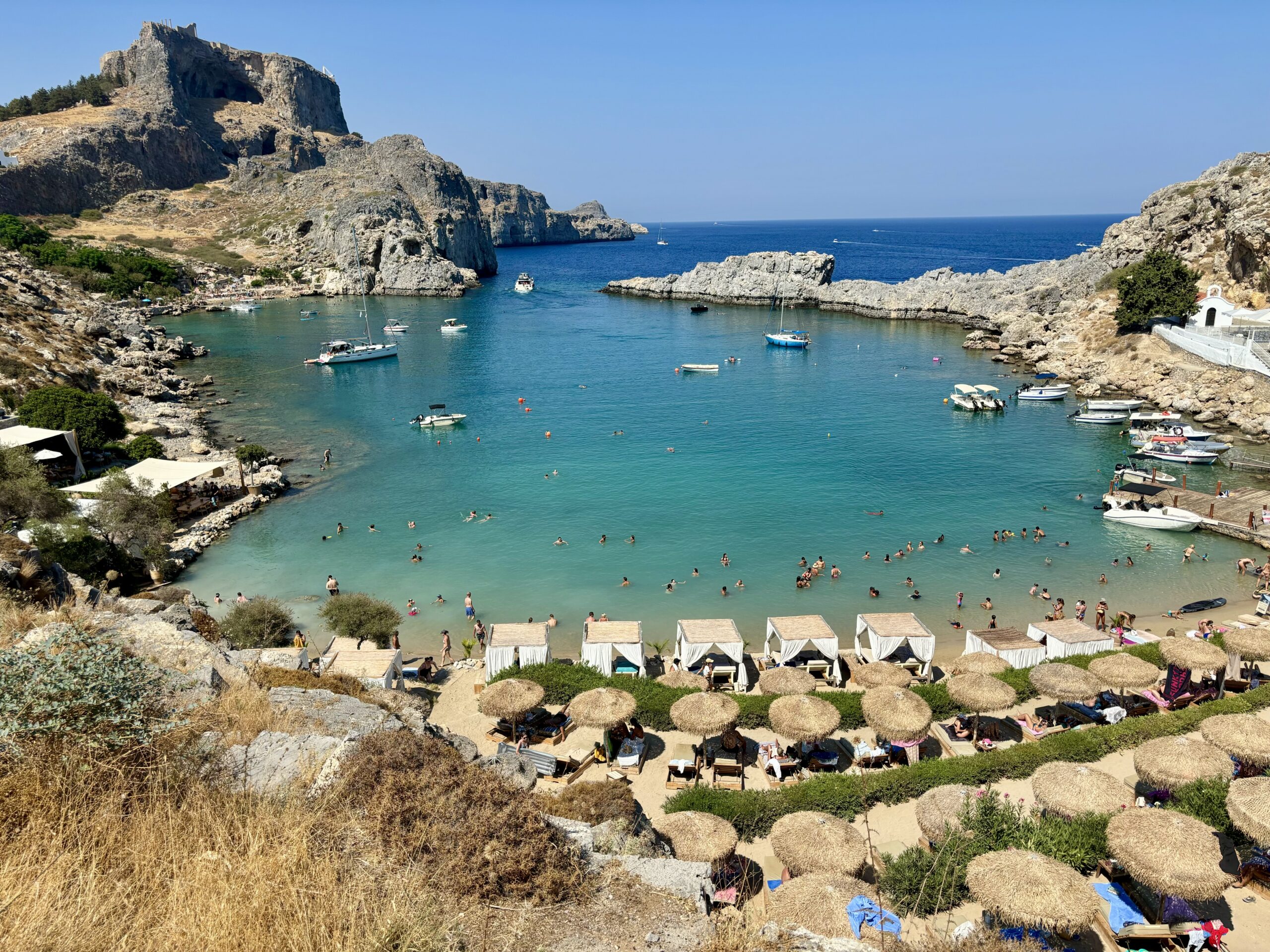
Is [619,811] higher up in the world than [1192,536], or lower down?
higher up

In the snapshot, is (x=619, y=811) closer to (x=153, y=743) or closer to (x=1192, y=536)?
(x=153, y=743)

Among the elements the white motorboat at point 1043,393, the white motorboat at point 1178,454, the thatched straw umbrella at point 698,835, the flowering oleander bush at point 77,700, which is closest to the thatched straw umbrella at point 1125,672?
the thatched straw umbrella at point 698,835

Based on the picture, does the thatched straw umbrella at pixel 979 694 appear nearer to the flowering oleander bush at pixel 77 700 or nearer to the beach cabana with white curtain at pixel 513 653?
the beach cabana with white curtain at pixel 513 653

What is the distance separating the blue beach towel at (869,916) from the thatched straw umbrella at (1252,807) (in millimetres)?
6183

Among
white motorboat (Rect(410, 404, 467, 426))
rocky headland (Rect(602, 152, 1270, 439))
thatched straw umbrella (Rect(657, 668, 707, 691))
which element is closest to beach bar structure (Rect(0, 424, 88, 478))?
white motorboat (Rect(410, 404, 467, 426))

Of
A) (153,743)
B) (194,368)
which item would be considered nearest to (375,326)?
(194,368)

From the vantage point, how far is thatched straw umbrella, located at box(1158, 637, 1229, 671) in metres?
17.5

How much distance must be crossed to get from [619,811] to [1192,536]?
102ft

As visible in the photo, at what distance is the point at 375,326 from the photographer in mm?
86812

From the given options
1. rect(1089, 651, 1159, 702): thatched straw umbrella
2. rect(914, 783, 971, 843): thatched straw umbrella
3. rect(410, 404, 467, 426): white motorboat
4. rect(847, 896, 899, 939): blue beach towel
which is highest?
rect(410, 404, 467, 426): white motorboat

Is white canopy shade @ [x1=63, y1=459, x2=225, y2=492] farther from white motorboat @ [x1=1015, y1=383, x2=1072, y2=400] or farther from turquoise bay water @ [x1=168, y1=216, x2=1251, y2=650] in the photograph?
white motorboat @ [x1=1015, y1=383, x2=1072, y2=400]

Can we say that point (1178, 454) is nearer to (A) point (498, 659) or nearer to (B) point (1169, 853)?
(B) point (1169, 853)

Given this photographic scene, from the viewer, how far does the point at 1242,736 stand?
13.8 meters

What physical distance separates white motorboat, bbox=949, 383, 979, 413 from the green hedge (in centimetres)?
3671
